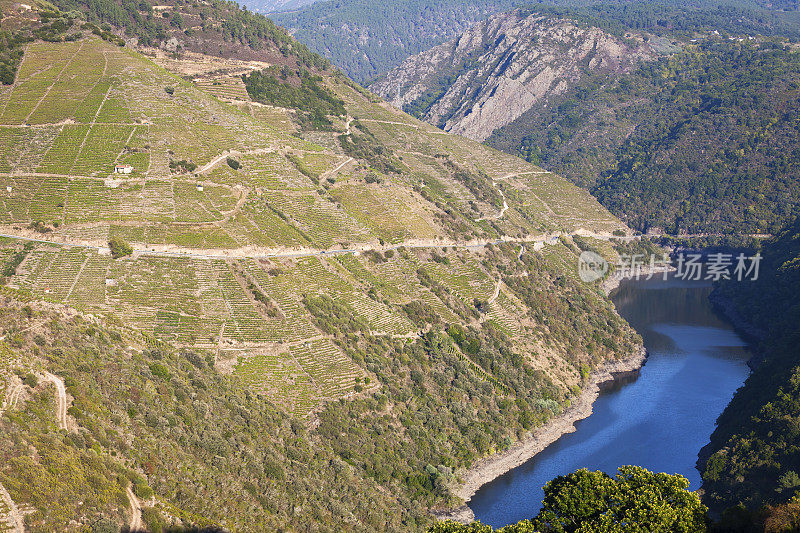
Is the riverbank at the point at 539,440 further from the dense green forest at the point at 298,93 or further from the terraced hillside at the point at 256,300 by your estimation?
the dense green forest at the point at 298,93

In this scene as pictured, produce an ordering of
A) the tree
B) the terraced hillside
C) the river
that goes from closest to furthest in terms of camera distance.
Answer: the terraced hillside
the river
the tree

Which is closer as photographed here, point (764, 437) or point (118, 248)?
point (764, 437)

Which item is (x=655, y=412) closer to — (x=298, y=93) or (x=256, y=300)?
(x=256, y=300)

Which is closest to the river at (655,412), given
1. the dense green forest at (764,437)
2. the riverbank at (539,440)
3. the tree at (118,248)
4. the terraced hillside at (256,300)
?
the riverbank at (539,440)

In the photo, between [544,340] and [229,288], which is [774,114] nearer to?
[544,340]

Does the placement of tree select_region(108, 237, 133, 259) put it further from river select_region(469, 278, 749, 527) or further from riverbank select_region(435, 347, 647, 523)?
river select_region(469, 278, 749, 527)

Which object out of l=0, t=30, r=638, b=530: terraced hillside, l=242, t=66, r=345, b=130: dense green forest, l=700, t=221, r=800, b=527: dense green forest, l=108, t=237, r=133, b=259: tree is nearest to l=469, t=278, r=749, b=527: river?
l=700, t=221, r=800, b=527: dense green forest

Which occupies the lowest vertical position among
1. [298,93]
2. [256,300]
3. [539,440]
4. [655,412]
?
[539,440]

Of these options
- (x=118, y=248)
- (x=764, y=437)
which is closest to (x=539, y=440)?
(x=764, y=437)
